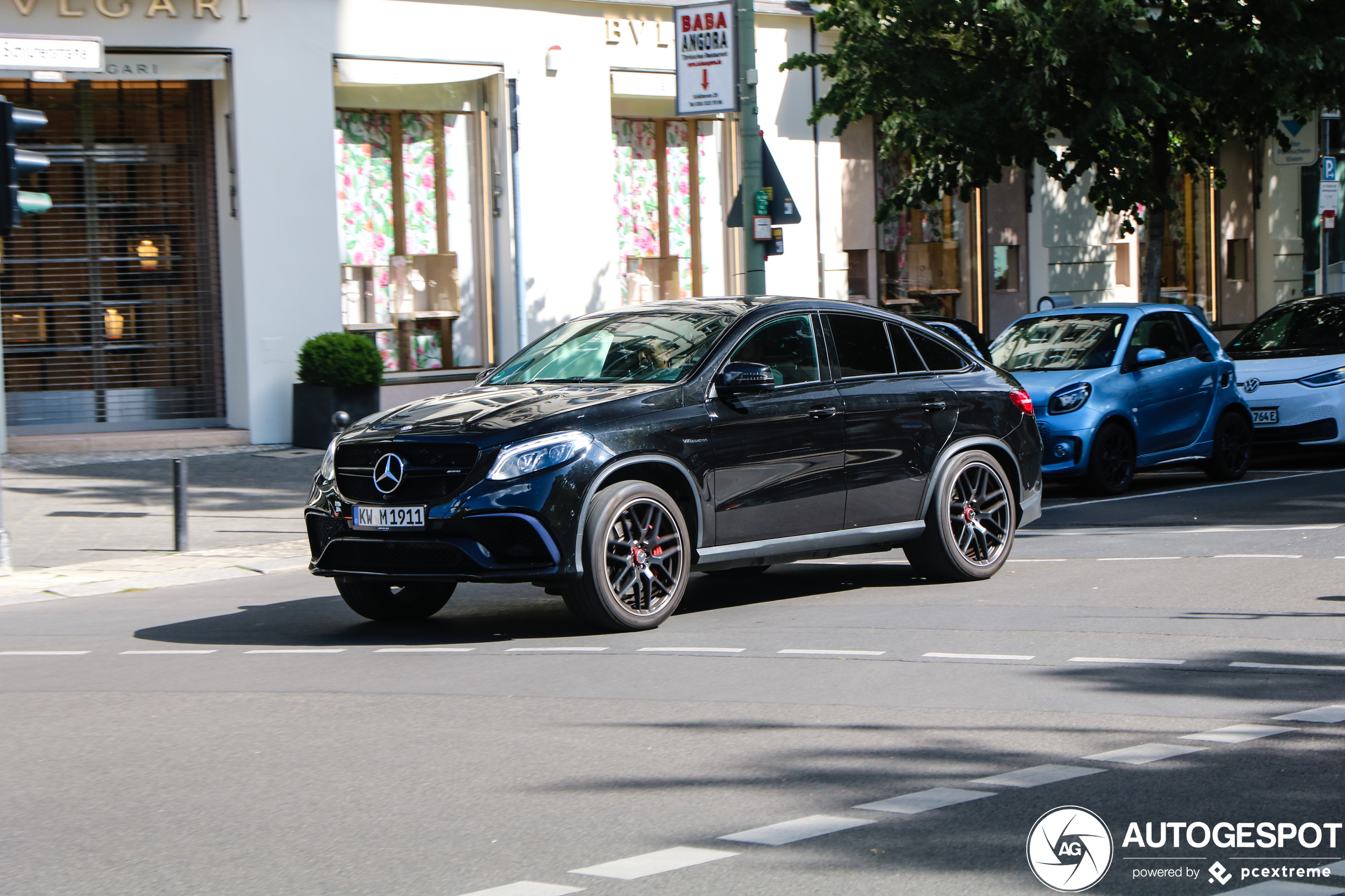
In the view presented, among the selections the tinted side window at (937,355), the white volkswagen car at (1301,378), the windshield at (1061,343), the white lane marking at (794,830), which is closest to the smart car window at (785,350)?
the tinted side window at (937,355)

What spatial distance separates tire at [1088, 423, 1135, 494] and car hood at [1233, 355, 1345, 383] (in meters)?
2.53

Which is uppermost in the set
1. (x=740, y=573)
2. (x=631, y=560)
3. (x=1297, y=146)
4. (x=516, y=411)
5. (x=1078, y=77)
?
(x=1078, y=77)

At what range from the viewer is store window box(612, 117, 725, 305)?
22.4m

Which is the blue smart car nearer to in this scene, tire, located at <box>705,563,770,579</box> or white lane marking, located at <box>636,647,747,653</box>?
tire, located at <box>705,563,770,579</box>

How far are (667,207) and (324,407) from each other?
6284 millimetres

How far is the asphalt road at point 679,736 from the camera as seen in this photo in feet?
15.6

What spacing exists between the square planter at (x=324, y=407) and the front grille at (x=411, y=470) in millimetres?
9744

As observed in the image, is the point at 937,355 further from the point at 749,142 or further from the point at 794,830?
the point at 749,142

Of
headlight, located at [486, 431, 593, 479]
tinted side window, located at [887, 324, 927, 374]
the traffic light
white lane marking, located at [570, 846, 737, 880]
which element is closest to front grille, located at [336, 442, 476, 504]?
headlight, located at [486, 431, 593, 479]

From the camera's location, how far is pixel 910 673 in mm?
7406

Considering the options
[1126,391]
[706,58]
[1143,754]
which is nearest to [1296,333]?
[1126,391]

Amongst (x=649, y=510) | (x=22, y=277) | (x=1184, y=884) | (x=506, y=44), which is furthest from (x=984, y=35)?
(x=1184, y=884)

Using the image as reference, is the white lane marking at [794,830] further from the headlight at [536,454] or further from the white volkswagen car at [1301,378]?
the white volkswagen car at [1301,378]

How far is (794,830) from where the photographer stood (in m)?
5.01
